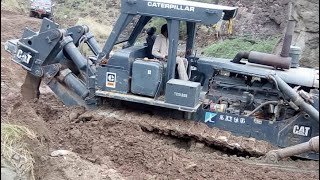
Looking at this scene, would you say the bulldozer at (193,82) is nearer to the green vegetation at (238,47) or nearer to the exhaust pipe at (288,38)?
the exhaust pipe at (288,38)

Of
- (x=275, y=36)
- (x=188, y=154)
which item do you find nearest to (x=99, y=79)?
(x=188, y=154)

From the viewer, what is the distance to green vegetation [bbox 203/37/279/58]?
662 inches

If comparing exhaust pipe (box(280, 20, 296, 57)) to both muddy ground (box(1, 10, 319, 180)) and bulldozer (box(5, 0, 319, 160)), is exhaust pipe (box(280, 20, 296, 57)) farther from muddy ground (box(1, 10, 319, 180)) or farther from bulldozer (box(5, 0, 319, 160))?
muddy ground (box(1, 10, 319, 180))

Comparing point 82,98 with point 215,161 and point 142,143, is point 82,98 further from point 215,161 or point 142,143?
point 215,161

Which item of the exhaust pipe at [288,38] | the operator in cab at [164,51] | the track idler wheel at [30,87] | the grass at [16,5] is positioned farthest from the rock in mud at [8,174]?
the grass at [16,5]

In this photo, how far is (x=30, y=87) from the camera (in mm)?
8914

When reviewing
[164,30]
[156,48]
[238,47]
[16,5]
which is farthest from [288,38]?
[16,5]

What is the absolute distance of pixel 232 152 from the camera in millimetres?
7863

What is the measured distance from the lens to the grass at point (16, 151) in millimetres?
4828

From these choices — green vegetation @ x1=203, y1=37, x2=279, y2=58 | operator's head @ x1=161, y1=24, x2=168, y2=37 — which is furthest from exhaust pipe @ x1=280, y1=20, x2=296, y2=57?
green vegetation @ x1=203, y1=37, x2=279, y2=58

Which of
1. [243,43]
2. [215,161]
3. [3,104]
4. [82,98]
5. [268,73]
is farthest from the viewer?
[243,43]

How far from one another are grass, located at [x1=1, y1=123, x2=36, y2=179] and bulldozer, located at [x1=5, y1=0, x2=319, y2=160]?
282cm

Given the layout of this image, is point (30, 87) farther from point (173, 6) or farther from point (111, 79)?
point (173, 6)

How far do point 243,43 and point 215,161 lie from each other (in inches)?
458
